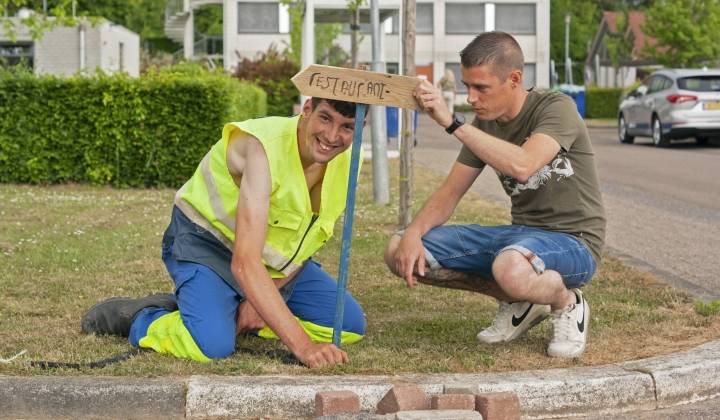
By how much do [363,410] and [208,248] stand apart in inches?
54.5

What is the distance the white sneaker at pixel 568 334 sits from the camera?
5.05m

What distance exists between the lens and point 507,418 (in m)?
4.03

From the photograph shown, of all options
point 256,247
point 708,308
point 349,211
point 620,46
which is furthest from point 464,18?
point 256,247

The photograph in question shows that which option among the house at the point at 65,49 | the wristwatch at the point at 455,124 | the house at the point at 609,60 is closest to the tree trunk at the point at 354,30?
the wristwatch at the point at 455,124

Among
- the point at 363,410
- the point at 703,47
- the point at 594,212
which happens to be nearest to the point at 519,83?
the point at 594,212

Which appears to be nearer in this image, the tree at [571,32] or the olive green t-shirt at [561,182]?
the olive green t-shirt at [561,182]

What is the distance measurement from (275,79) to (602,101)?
24.5 m

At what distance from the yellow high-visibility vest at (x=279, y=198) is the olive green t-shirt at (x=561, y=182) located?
2.63 feet

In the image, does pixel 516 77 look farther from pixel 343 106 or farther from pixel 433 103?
pixel 343 106

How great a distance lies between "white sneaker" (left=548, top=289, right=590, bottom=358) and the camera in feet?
16.6

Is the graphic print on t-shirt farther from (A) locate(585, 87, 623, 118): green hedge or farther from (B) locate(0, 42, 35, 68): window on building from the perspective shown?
(A) locate(585, 87, 623, 118): green hedge

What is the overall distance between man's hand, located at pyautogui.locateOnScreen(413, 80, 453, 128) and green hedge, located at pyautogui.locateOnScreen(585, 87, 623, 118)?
148 ft

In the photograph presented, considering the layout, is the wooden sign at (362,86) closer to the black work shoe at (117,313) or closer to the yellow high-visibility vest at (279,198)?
the yellow high-visibility vest at (279,198)

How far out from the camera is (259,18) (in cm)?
5412
